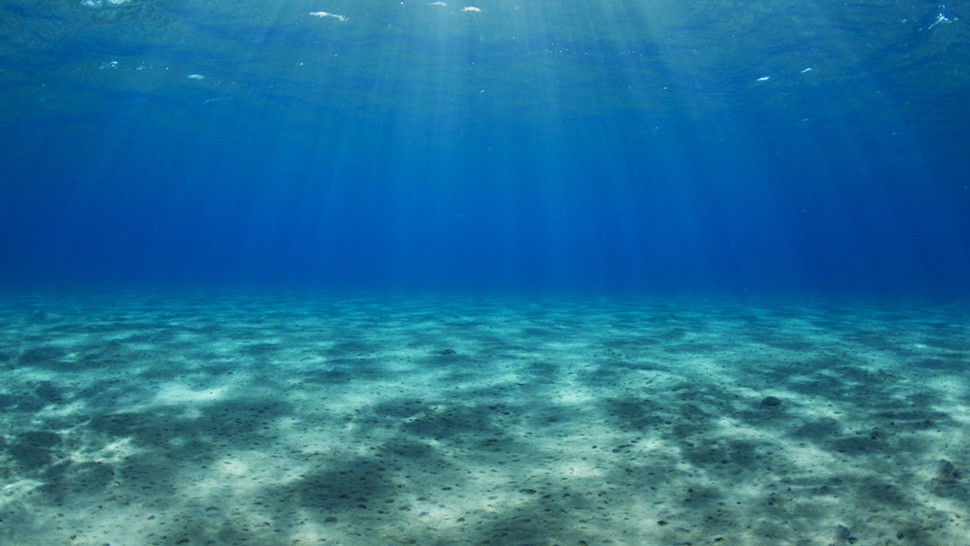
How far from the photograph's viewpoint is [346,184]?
69.9 m

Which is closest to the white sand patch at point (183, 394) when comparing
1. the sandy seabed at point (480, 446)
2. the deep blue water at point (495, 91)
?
the sandy seabed at point (480, 446)

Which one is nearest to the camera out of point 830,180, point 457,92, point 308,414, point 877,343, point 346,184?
point 308,414

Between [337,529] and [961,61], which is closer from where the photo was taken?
[337,529]

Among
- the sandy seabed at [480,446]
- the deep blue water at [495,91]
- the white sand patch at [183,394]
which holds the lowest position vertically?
the white sand patch at [183,394]

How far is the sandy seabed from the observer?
7.63 feet

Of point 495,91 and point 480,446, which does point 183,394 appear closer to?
point 480,446

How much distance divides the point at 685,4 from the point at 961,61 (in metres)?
13.3

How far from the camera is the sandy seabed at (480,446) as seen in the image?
2326mm

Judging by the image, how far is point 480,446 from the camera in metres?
3.35

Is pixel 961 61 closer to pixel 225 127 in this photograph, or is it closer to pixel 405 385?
pixel 405 385

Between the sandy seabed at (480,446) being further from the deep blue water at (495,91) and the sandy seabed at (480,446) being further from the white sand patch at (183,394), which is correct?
the deep blue water at (495,91)

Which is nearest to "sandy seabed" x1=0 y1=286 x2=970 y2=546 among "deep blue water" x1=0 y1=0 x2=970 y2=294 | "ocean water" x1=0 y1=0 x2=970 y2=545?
Result: "ocean water" x1=0 y1=0 x2=970 y2=545

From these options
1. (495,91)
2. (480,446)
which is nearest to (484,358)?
(480,446)

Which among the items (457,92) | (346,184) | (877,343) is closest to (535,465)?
(877,343)
